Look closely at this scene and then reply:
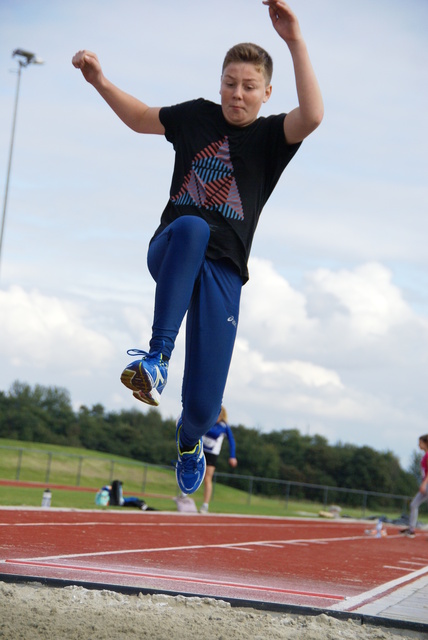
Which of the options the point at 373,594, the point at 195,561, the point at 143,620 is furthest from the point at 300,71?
the point at 195,561

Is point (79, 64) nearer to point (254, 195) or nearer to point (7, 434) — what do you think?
point (254, 195)

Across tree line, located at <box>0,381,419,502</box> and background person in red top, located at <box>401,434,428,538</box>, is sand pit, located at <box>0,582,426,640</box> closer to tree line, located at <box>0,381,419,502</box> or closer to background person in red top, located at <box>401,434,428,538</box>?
background person in red top, located at <box>401,434,428,538</box>

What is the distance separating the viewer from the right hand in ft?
15.9

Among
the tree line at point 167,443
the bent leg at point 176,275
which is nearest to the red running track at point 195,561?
the bent leg at point 176,275

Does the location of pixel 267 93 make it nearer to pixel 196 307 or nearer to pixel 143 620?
pixel 196 307

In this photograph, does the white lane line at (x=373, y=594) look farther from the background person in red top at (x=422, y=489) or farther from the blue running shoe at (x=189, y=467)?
the background person in red top at (x=422, y=489)

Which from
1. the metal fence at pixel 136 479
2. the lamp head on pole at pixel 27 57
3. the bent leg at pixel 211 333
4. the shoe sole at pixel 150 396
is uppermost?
the lamp head on pole at pixel 27 57

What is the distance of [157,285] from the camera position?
14.6ft

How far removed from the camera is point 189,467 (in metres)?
5.32

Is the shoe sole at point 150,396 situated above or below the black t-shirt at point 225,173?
below

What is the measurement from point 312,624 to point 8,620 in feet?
4.87

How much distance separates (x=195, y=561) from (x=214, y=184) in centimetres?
361

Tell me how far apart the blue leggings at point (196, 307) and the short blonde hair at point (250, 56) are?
942 millimetres

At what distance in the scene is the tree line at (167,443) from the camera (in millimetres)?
50594
